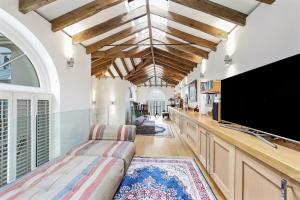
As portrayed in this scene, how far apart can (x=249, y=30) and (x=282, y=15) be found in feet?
2.66

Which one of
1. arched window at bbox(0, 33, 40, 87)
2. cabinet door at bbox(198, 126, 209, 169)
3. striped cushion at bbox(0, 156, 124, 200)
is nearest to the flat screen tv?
cabinet door at bbox(198, 126, 209, 169)

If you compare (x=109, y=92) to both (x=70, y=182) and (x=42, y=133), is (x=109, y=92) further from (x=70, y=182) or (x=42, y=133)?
(x=70, y=182)

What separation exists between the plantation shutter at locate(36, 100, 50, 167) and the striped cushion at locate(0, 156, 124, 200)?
0.75 m

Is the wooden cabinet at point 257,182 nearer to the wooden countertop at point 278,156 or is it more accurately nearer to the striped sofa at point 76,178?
the wooden countertop at point 278,156

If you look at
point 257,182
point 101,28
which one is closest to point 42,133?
point 101,28

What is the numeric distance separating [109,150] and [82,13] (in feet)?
7.11

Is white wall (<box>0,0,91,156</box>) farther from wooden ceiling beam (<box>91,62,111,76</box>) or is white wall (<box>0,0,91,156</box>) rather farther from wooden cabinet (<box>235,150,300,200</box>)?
wooden ceiling beam (<box>91,62,111,76</box>)

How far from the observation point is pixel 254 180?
139 cm

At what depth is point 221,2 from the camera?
2.93 metres

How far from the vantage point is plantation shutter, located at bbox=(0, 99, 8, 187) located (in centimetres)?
218

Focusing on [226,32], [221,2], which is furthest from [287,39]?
[226,32]

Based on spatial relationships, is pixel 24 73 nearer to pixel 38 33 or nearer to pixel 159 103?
pixel 38 33

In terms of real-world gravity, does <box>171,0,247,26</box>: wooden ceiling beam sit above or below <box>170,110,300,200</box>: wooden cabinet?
above

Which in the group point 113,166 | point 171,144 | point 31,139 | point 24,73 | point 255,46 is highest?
point 255,46
